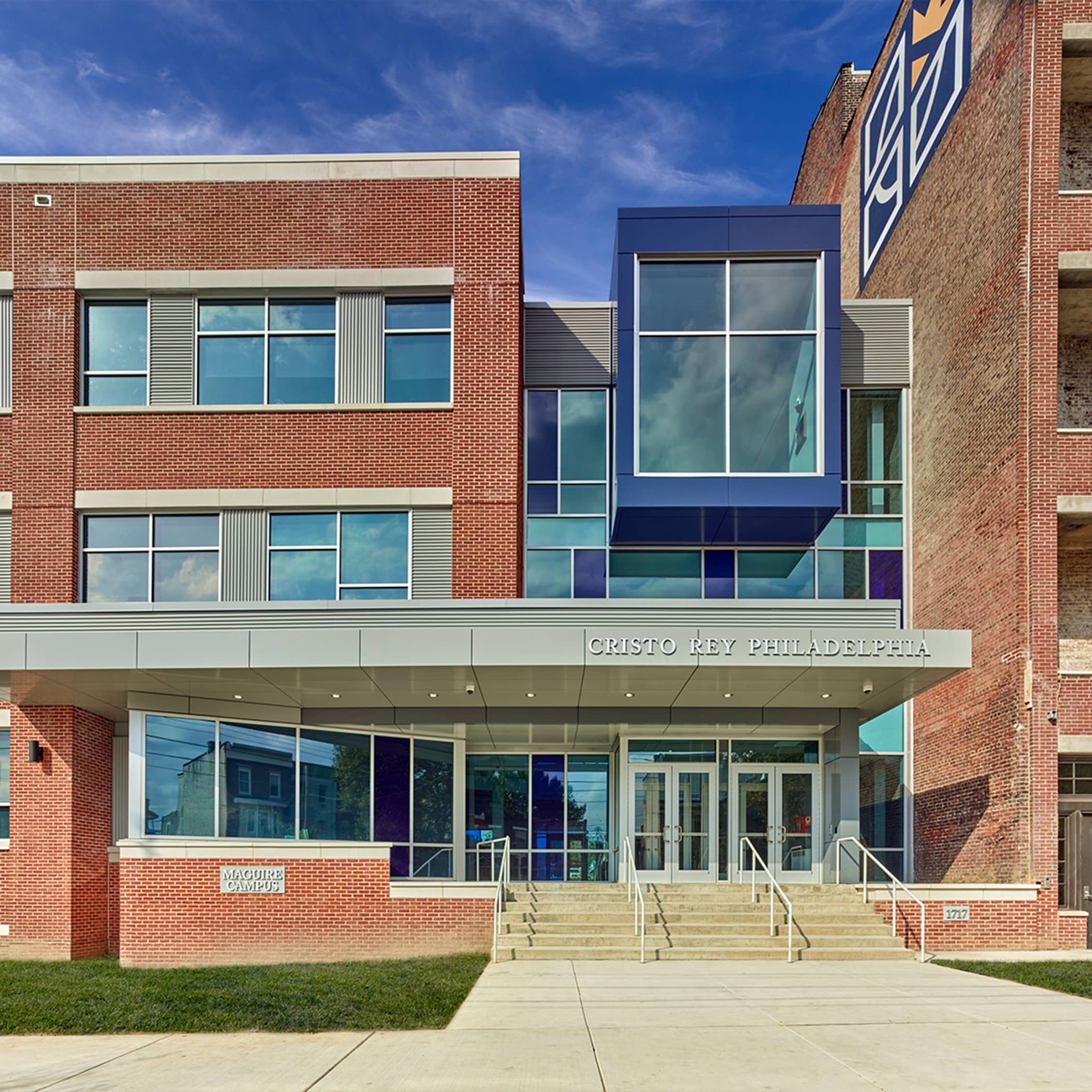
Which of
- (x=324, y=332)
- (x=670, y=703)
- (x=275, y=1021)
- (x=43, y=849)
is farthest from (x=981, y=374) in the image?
(x=43, y=849)

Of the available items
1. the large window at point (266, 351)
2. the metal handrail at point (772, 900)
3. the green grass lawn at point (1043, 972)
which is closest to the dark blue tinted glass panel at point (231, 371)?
the large window at point (266, 351)

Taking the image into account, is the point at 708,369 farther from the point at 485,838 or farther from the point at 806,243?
the point at 485,838

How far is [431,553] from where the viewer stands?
20.4 meters

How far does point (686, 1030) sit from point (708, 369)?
45.4 feet

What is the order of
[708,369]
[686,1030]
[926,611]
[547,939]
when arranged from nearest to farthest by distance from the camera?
[686,1030]
[547,939]
[708,369]
[926,611]

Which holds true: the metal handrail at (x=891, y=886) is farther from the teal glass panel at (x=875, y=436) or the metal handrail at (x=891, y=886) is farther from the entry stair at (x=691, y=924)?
the teal glass panel at (x=875, y=436)

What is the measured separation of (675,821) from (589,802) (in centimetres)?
200

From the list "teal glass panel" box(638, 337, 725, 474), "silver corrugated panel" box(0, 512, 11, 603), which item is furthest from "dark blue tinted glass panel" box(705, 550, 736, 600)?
"silver corrugated panel" box(0, 512, 11, 603)

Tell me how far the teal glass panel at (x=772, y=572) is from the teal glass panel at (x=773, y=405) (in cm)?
265

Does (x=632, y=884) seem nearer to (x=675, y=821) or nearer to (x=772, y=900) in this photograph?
(x=772, y=900)


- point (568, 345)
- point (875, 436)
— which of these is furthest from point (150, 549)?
point (875, 436)

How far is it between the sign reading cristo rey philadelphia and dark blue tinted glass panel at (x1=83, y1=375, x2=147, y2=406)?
33.0 ft

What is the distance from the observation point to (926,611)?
23.1 meters

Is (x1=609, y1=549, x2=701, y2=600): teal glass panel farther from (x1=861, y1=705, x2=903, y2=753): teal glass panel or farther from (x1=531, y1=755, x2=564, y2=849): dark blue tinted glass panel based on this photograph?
(x1=861, y1=705, x2=903, y2=753): teal glass panel
